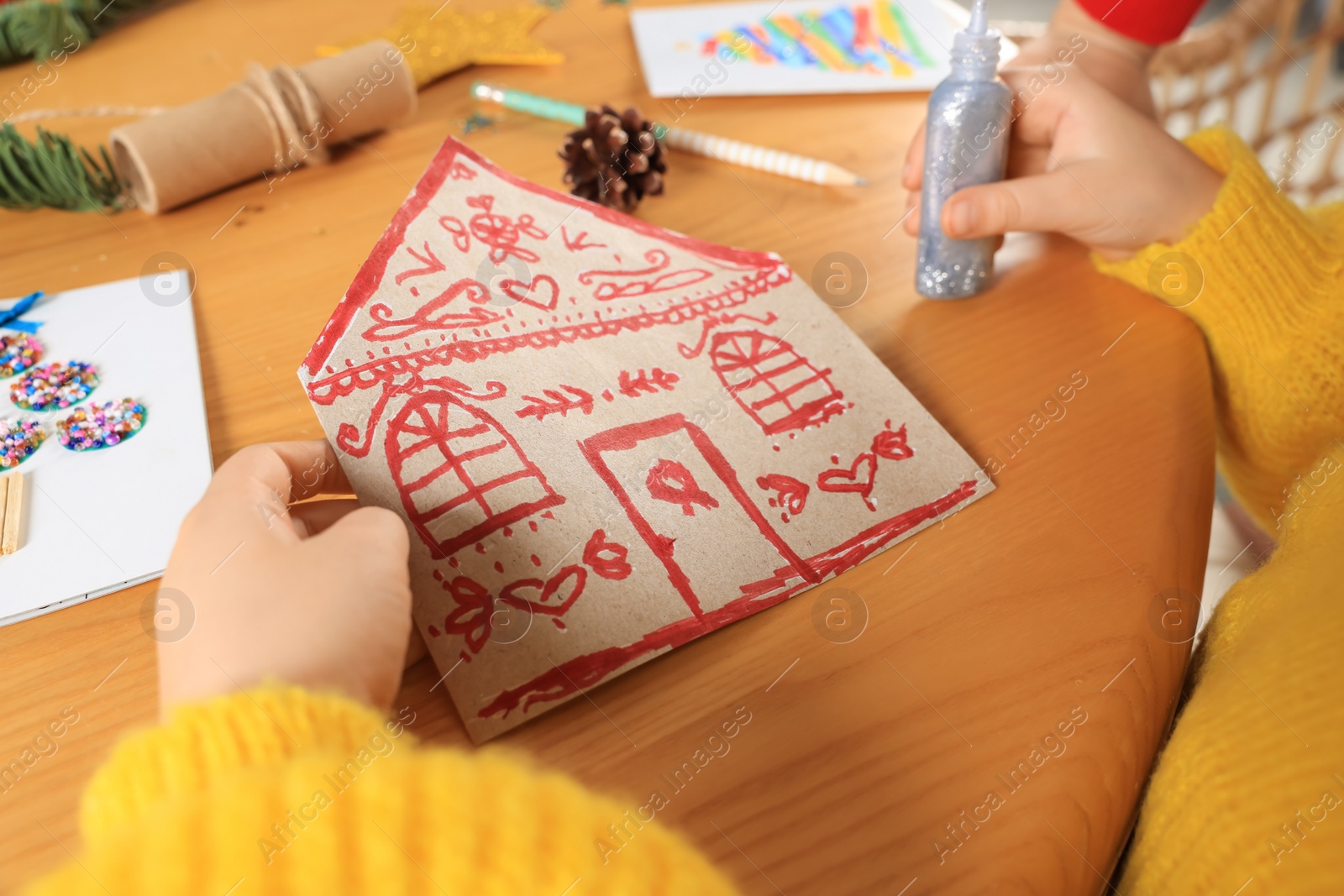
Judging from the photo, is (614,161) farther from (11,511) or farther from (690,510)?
(11,511)

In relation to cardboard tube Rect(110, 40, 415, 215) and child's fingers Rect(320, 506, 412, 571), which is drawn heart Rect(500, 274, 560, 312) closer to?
child's fingers Rect(320, 506, 412, 571)

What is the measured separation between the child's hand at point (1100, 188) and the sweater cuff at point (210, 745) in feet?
1.71

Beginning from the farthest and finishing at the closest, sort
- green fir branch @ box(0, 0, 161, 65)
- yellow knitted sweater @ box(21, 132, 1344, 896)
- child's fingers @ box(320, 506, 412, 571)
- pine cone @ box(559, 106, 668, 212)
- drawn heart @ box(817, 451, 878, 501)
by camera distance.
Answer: green fir branch @ box(0, 0, 161, 65) → pine cone @ box(559, 106, 668, 212) → drawn heart @ box(817, 451, 878, 501) → child's fingers @ box(320, 506, 412, 571) → yellow knitted sweater @ box(21, 132, 1344, 896)

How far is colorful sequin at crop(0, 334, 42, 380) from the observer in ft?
1.94

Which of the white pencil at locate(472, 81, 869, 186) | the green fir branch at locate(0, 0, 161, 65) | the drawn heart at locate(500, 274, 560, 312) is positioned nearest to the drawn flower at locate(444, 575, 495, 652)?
the drawn heart at locate(500, 274, 560, 312)

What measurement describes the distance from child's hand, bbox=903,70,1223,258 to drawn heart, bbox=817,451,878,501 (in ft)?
0.70

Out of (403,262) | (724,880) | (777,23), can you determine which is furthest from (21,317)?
(777,23)

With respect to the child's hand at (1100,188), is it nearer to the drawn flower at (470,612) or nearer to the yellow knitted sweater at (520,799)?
the yellow knitted sweater at (520,799)

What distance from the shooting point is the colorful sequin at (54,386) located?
567 millimetres

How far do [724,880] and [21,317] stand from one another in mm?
646

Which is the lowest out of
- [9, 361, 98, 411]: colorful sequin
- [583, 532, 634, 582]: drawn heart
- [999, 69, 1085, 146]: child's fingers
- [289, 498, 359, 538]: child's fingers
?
[9, 361, 98, 411]: colorful sequin

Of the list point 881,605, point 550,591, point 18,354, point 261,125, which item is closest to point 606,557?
point 550,591

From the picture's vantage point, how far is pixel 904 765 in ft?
1.28

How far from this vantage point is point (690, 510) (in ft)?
1.61
